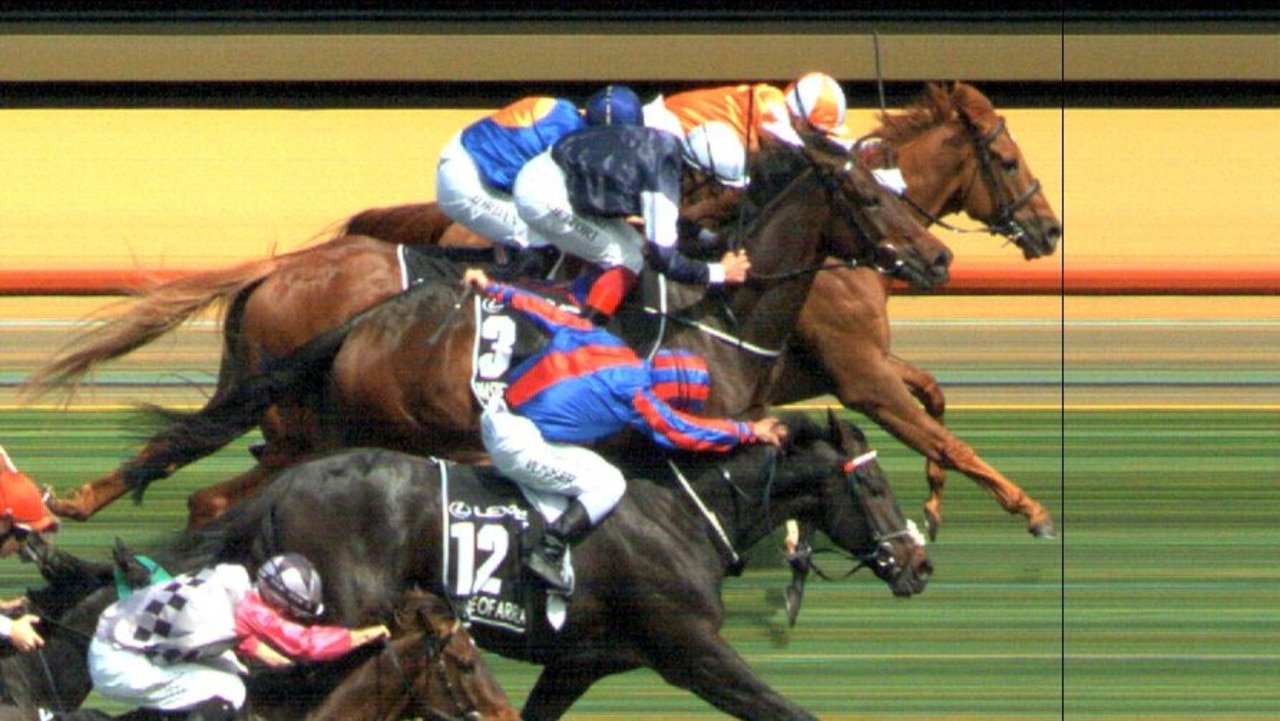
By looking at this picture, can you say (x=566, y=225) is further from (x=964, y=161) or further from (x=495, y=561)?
(x=964, y=161)

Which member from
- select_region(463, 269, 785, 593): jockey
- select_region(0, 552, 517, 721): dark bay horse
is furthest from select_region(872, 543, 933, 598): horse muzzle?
select_region(0, 552, 517, 721): dark bay horse

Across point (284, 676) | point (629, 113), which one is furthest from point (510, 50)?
point (284, 676)

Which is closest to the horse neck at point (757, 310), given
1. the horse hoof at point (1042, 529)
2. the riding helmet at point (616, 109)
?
the riding helmet at point (616, 109)

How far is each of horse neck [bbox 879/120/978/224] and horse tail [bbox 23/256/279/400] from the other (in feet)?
5.73

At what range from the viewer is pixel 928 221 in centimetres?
751

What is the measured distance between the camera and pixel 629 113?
21.1ft

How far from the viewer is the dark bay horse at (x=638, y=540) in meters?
5.34

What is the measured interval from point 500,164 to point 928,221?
1280mm

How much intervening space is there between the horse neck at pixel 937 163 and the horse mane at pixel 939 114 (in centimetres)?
2

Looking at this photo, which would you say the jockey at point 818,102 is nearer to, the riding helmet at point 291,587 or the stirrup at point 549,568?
the stirrup at point 549,568

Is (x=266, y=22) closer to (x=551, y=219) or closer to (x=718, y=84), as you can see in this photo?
(x=718, y=84)

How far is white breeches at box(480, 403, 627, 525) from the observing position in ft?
17.9

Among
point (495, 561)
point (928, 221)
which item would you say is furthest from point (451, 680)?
point (928, 221)

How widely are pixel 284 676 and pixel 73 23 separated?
230 inches
